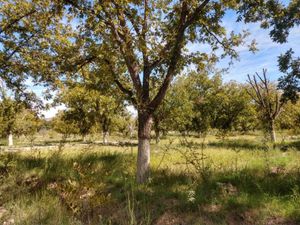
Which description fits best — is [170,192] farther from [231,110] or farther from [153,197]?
[231,110]

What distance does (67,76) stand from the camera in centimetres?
843

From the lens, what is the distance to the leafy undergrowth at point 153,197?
4.32 m

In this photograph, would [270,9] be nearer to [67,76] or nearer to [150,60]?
[150,60]

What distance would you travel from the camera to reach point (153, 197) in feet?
20.9

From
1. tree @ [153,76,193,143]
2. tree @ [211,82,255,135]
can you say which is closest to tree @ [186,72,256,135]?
tree @ [211,82,255,135]

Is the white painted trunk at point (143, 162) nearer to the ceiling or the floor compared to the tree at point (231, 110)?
nearer to the floor

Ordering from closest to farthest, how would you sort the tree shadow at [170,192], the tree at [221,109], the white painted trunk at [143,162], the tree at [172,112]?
the tree shadow at [170,192]
the white painted trunk at [143,162]
the tree at [172,112]
the tree at [221,109]

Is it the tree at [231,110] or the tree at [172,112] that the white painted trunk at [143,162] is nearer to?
the tree at [172,112]

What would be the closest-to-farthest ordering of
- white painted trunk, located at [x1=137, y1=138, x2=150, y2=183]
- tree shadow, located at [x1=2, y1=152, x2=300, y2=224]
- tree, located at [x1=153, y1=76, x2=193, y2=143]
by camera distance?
tree shadow, located at [x1=2, y1=152, x2=300, y2=224]
white painted trunk, located at [x1=137, y1=138, x2=150, y2=183]
tree, located at [x1=153, y1=76, x2=193, y2=143]

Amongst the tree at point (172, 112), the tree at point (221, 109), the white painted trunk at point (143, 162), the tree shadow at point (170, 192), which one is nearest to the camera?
the tree shadow at point (170, 192)

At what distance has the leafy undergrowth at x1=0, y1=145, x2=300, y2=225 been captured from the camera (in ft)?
14.2

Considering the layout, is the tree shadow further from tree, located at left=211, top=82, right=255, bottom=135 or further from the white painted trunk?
tree, located at left=211, top=82, right=255, bottom=135

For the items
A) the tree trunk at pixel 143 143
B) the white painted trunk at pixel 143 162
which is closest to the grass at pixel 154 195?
the white painted trunk at pixel 143 162

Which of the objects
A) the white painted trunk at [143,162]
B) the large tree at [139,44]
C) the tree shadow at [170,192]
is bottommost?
the tree shadow at [170,192]
